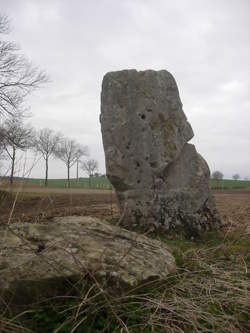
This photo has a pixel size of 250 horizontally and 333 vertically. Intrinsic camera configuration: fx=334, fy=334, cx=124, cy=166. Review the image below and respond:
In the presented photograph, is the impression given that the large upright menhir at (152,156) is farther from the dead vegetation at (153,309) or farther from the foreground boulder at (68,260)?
the dead vegetation at (153,309)

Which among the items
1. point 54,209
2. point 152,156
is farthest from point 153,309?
point 54,209

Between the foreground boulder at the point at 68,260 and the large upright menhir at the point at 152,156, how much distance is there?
6.91ft

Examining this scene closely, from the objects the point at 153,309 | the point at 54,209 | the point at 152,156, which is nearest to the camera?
the point at 153,309

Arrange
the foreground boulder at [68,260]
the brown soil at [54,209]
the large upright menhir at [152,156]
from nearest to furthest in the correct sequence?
1. the foreground boulder at [68,260]
2. the brown soil at [54,209]
3. the large upright menhir at [152,156]

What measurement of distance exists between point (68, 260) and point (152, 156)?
10.8 feet

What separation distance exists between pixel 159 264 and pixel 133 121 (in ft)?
10.5

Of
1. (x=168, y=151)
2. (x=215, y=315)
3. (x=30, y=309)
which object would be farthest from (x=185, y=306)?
(x=168, y=151)

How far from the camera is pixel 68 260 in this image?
2.61 m

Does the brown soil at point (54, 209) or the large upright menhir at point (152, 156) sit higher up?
the large upright menhir at point (152, 156)

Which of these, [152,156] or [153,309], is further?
[152,156]

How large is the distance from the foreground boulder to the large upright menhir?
2105mm

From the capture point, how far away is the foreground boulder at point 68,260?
2.39 meters

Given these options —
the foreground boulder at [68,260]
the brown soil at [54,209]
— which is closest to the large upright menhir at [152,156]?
the brown soil at [54,209]

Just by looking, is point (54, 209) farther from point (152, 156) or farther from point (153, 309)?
point (153, 309)
